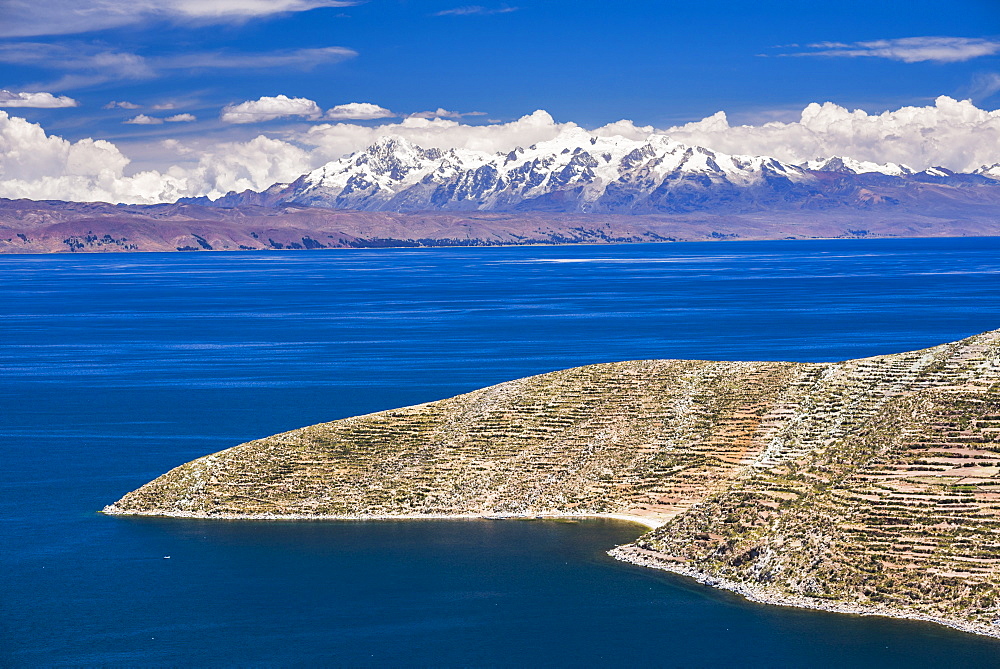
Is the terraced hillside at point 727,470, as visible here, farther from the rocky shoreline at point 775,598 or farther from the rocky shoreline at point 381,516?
the rocky shoreline at point 381,516

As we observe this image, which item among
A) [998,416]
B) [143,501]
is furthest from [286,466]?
[998,416]

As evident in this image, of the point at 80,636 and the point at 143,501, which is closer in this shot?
the point at 80,636

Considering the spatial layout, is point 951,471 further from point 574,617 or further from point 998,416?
point 574,617

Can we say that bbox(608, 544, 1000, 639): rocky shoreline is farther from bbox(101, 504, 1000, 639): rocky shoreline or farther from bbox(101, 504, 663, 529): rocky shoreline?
bbox(101, 504, 663, 529): rocky shoreline

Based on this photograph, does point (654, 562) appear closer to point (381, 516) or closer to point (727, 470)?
point (727, 470)

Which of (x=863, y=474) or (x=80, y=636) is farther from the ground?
(x=863, y=474)

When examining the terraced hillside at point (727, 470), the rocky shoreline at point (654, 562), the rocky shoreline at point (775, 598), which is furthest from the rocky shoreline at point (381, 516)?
the rocky shoreline at point (775, 598)
